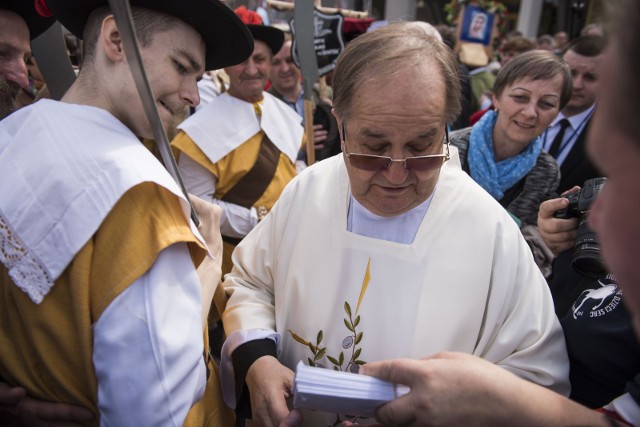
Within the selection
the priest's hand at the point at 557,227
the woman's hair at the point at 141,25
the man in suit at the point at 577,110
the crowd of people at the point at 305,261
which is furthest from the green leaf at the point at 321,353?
the man in suit at the point at 577,110

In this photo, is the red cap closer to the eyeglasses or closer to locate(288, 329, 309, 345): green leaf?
the eyeglasses

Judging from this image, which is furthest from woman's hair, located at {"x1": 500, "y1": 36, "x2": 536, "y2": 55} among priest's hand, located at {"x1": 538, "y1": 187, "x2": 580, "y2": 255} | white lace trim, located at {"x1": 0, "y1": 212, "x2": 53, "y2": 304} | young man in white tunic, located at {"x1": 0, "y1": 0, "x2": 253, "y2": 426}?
white lace trim, located at {"x1": 0, "y1": 212, "x2": 53, "y2": 304}

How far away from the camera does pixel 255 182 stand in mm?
2928

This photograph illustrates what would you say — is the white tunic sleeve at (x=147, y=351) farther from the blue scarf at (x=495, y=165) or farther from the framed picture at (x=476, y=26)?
the framed picture at (x=476, y=26)

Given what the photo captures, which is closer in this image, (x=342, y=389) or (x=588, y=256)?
(x=342, y=389)

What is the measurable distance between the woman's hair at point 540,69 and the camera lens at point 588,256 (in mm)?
1680

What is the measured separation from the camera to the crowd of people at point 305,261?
97cm

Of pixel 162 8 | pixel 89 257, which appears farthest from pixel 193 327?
pixel 162 8

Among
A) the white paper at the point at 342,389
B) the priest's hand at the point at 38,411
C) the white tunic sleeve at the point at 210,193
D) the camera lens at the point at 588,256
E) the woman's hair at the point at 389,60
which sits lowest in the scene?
the white tunic sleeve at the point at 210,193

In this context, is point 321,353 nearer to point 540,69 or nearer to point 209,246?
point 209,246

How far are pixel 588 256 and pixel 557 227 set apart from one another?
1.16 feet

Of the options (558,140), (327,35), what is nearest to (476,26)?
(327,35)

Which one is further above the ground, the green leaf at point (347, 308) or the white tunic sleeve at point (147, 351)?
the white tunic sleeve at point (147, 351)

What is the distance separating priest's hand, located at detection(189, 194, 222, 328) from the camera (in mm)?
1312
